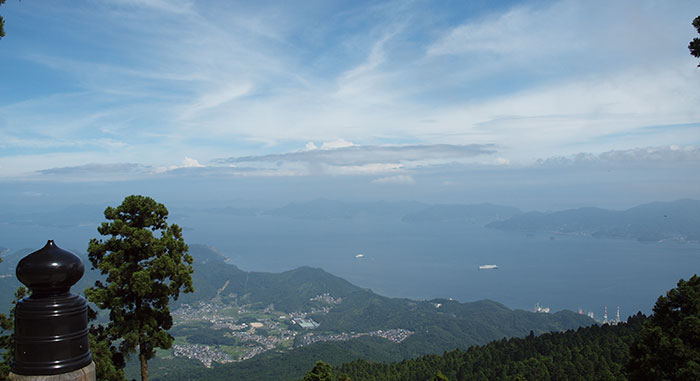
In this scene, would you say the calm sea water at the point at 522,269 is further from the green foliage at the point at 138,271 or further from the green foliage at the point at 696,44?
the green foliage at the point at 138,271

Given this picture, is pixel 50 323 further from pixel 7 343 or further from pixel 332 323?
pixel 332 323

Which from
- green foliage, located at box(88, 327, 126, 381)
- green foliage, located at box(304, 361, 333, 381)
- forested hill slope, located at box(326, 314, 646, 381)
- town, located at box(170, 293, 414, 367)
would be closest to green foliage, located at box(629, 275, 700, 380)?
green foliage, located at box(304, 361, 333, 381)

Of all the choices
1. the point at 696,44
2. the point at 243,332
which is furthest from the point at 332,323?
the point at 696,44

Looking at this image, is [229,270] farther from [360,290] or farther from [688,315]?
[688,315]

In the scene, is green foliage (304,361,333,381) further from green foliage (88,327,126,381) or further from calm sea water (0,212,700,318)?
calm sea water (0,212,700,318)

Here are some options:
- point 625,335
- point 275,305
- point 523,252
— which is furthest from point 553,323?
point 523,252
